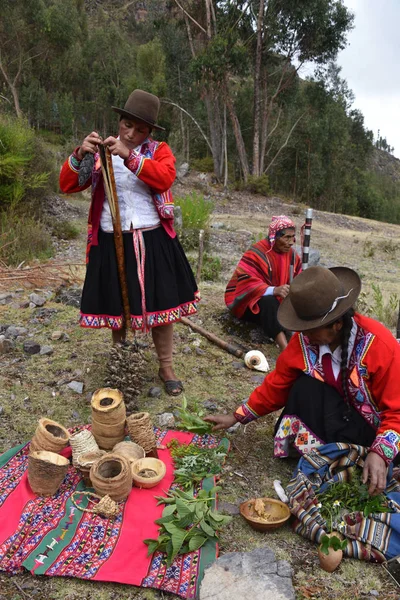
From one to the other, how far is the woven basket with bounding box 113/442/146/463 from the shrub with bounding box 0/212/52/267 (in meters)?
4.48

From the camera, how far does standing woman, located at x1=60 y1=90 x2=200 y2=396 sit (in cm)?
294

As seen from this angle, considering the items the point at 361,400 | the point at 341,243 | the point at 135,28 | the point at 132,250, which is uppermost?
the point at 135,28

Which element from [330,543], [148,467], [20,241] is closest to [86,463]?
[148,467]

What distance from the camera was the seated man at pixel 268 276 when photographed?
4.43 metres

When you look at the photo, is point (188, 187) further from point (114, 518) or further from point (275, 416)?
point (114, 518)

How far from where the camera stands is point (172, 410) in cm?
334

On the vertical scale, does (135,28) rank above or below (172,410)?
above

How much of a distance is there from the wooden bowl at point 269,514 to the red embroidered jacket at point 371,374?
0.51 m

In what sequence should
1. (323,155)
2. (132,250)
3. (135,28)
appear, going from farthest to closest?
(135,28), (323,155), (132,250)

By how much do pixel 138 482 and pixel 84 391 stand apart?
3.87ft

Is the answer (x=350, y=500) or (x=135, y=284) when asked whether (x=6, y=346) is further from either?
(x=350, y=500)

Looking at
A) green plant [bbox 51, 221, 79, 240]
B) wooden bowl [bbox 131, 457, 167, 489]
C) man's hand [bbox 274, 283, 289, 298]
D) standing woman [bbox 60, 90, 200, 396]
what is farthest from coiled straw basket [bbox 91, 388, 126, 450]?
green plant [bbox 51, 221, 79, 240]

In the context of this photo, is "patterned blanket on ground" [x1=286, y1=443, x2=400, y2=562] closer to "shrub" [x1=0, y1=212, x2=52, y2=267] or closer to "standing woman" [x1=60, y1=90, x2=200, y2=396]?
"standing woman" [x1=60, y1=90, x2=200, y2=396]

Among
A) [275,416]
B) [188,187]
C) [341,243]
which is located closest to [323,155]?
[188,187]
